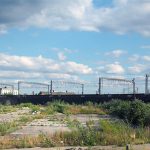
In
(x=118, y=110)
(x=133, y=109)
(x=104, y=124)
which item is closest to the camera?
(x=104, y=124)

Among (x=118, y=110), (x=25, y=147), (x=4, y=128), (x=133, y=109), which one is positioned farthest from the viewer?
(x=118, y=110)

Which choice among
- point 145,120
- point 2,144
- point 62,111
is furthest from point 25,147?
point 62,111

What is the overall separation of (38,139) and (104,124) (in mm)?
2947

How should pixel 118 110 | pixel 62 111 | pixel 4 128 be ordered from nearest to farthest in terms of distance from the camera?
pixel 4 128 → pixel 118 110 → pixel 62 111

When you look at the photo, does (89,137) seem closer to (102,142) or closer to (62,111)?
(102,142)

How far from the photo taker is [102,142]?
16594 millimetres

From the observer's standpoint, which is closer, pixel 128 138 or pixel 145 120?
pixel 128 138

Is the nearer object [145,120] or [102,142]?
[102,142]

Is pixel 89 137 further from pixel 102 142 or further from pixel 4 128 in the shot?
pixel 4 128

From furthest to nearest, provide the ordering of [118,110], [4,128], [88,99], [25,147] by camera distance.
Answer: [88,99]
[118,110]
[4,128]
[25,147]

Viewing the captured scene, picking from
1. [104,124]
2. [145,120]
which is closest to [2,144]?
[104,124]

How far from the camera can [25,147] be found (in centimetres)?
1642

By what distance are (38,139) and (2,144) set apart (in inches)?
52.6

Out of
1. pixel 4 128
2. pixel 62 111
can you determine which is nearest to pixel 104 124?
pixel 4 128
